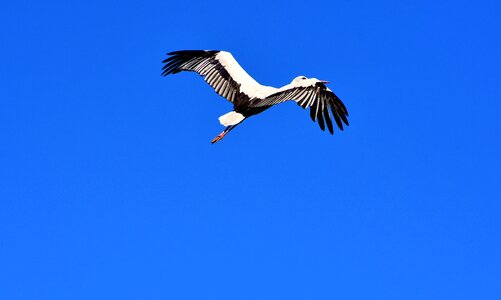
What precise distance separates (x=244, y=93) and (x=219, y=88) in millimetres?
1356

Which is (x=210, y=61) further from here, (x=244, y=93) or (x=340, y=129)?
(x=340, y=129)

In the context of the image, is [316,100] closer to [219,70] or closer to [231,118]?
[231,118]

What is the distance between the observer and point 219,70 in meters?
31.6

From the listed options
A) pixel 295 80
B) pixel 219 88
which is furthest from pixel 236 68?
pixel 295 80

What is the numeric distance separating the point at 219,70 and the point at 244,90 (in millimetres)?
1645

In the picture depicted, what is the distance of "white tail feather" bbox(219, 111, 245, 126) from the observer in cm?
2936

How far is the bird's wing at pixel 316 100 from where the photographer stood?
28.6 m

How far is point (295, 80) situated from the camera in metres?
28.8

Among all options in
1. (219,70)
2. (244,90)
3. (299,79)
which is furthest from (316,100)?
(219,70)

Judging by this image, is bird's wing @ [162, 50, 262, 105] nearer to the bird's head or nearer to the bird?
the bird

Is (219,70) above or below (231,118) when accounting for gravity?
above

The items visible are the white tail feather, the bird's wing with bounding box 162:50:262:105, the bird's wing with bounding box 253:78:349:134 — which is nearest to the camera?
the bird's wing with bounding box 253:78:349:134

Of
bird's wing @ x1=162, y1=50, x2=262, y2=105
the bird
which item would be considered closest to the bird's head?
the bird

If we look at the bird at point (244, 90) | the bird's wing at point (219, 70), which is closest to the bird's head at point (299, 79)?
the bird at point (244, 90)
